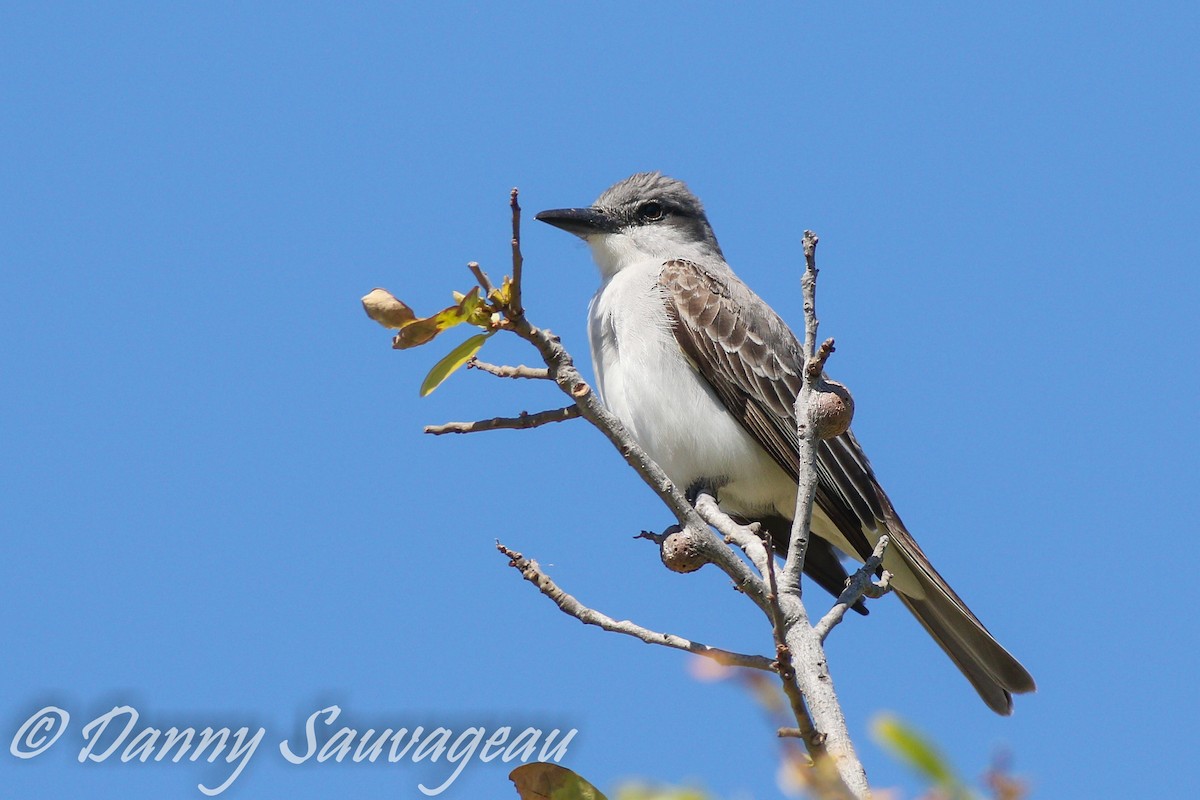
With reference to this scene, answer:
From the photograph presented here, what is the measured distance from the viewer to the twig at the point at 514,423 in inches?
154

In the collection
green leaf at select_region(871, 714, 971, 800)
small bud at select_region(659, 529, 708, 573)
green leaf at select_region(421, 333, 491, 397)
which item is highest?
small bud at select_region(659, 529, 708, 573)

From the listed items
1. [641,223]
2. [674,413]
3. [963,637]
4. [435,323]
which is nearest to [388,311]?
[435,323]

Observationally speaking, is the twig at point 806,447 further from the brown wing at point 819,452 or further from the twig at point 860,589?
the brown wing at point 819,452

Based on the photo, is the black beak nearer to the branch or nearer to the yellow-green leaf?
the branch

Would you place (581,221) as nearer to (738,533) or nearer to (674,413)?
(674,413)

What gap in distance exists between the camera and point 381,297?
3.64 metres

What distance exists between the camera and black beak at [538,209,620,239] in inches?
307

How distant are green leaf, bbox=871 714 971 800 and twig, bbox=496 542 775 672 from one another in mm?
1473

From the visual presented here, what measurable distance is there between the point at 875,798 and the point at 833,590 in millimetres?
4873

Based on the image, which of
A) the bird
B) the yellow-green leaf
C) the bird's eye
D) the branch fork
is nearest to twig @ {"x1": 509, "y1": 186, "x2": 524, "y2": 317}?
the branch fork

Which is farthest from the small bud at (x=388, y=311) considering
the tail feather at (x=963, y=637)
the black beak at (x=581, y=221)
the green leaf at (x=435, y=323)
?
the black beak at (x=581, y=221)

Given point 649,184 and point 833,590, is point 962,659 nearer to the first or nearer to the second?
point 833,590

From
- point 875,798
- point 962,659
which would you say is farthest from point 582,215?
point 875,798

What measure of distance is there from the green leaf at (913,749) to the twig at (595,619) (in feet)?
4.83
